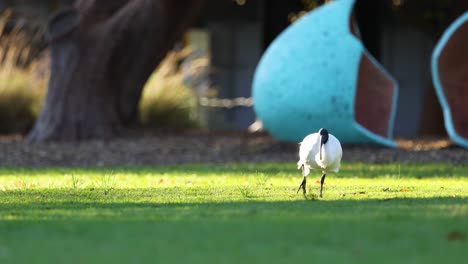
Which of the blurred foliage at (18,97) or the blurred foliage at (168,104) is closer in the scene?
the blurred foliage at (18,97)

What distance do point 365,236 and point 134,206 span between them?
292 centimetres

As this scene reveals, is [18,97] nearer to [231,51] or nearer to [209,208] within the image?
[231,51]

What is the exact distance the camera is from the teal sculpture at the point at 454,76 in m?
16.9

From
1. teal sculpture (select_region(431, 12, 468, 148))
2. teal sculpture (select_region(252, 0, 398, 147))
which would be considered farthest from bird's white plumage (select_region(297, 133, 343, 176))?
Answer: teal sculpture (select_region(431, 12, 468, 148))

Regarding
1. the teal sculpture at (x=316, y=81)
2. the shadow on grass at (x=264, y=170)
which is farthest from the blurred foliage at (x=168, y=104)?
the shadow on grass at (x=264, y=170)

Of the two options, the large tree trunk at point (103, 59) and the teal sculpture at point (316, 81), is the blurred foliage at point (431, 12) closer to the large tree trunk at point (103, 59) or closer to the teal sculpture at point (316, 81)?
the teal sculpture at point (316, 81)

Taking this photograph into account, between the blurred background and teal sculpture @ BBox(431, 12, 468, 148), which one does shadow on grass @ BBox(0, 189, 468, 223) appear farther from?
the blurred background

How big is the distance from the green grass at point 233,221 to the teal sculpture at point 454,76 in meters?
4.59

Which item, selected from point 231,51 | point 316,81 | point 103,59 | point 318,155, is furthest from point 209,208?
point 231,51

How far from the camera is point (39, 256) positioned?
19.9ft

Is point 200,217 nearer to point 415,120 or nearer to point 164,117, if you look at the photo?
point 164,117

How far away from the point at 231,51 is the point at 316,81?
1285cm

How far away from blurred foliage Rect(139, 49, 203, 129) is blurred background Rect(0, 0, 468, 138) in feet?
0.07

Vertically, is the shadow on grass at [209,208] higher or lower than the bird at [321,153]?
lower
